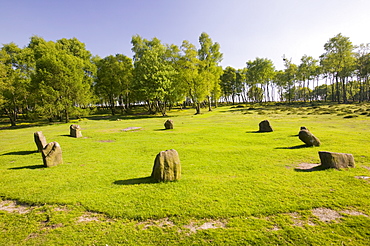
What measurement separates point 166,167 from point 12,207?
6.52m

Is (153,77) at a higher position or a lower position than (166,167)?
higher

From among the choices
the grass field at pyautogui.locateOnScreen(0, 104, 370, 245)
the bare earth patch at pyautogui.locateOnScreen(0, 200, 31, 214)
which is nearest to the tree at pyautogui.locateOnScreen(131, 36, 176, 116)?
the grass field at pyautogui.locateOnScreen(0, 104, 370, 245)

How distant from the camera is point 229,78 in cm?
9612

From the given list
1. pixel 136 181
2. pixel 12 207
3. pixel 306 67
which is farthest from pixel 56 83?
pixel 306 67

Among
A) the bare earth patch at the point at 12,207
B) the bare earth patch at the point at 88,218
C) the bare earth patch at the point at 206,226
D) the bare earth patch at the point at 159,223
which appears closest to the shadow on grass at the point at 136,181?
the bare earth patch at the point at 88,218

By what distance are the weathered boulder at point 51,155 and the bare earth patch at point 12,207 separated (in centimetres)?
425

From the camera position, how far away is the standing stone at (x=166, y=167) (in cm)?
914

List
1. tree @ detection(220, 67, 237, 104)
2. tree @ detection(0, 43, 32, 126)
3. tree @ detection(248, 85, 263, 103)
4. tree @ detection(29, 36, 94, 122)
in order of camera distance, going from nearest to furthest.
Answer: tree @ detection(0, 43, 32, 126), tree @ detection(29, 36, 94, 122), tree @ detection(220, 67, 237, 104), tree @ detection(248, 85, 263, 103)

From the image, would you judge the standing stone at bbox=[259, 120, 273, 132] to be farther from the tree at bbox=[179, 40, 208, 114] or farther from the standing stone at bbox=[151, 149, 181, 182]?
the tree at bbox=[179, 40, 208, 114]

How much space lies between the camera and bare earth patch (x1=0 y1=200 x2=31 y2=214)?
23.8ft

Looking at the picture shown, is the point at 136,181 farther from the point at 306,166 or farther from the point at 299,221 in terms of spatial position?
the point at 306,166

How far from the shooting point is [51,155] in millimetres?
12148

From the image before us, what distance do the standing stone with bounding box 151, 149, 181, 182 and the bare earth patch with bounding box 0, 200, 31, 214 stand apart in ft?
17.4

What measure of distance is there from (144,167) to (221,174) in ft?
16.1
